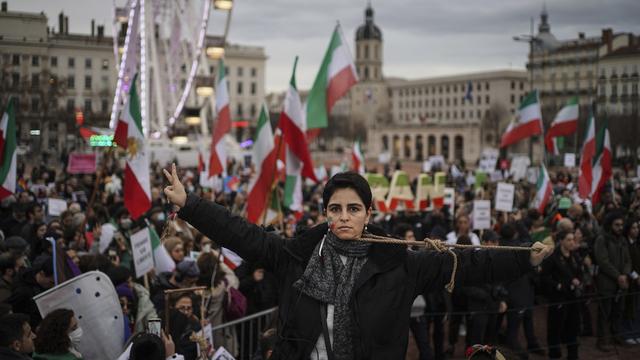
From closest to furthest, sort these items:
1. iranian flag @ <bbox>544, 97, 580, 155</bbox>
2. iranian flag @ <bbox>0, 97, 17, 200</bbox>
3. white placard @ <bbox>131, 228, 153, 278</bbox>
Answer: white placard @ <bbox>131, 228, 153, 278</bbox> < iranian flag @ <bbox>0, 97, 17, 200</bbox> < iranian flag @ <bbox>544, 97, 580, 155</bbox>

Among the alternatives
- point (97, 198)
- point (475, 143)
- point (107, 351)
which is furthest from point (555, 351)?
point (475, 143)

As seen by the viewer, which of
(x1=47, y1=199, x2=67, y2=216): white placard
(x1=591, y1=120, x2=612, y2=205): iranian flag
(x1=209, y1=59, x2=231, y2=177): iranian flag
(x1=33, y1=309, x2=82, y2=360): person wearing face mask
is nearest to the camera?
(x1=33, y1=309, x2=82, y2=360): person wearing face mask

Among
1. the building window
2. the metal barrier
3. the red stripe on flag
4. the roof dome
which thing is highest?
the roof dome

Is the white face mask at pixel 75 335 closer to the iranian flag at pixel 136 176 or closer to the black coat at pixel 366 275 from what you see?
the black coat at pixel 366 275

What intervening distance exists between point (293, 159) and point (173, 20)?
27396 mm

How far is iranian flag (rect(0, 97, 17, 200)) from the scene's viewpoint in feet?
35.3

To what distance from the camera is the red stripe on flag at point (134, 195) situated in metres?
9.86

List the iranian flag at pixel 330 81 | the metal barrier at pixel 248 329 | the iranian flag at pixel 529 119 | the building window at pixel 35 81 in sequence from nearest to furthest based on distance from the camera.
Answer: the metal barrier at pixel 248 329
the iranian flag at pixel 330 81
the iranian flag at pixel 529 119
the building window at pixel 35 81

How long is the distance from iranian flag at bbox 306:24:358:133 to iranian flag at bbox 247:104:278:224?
0.78 meters

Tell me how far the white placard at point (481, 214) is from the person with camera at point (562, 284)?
3.16 metres

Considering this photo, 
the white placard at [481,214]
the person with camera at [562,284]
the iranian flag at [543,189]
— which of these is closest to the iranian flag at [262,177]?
the white placard at [481,214]

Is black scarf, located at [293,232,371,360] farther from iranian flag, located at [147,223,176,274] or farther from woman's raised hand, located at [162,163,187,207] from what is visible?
iranian flag, located at [147,223,176,274]

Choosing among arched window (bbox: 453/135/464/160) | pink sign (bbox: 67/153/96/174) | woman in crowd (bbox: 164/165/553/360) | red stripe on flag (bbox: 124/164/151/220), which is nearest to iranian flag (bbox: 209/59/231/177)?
red stripe on flag (bbox: 124/164/151/220)

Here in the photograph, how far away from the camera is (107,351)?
5234mm
